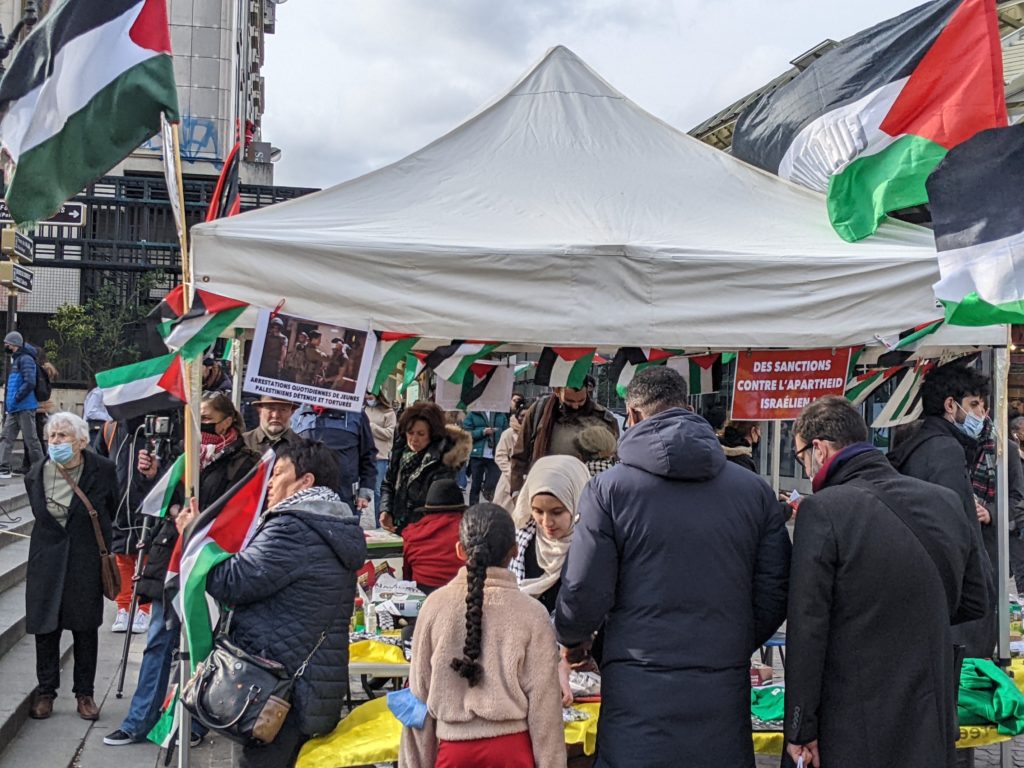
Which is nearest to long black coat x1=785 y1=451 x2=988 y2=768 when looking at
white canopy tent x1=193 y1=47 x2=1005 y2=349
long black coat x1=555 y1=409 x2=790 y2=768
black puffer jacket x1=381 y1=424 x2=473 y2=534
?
long black coat x1=555 y1=409 x2=790 y2=768

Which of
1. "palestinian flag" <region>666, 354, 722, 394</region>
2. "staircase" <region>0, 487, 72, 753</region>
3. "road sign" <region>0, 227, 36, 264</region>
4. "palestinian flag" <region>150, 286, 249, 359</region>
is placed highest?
"road sign" <region>0, 227, 36, 264</region>

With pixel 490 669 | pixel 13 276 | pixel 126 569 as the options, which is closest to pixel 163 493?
pixel 490 669

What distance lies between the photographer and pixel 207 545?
3846 millimetres

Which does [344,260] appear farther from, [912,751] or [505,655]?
[912,751]

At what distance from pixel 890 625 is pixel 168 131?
357 centimetres

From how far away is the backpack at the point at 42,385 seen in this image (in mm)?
12773

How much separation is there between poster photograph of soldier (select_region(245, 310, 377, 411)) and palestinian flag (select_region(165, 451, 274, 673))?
32cm

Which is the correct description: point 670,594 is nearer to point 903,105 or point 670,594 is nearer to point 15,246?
point 903,105

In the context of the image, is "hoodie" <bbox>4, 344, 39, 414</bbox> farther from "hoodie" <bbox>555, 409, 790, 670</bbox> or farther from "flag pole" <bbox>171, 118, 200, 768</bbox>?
"hoodie" <bbox>555, 409, 790, 670</bbox>

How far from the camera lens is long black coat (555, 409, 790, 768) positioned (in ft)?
10.4

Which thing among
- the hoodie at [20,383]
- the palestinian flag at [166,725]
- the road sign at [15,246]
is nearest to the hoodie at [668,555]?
the palestinian flag at [166,725]

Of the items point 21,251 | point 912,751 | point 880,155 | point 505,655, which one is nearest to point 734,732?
point 912,751

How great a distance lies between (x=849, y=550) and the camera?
3.16 metres

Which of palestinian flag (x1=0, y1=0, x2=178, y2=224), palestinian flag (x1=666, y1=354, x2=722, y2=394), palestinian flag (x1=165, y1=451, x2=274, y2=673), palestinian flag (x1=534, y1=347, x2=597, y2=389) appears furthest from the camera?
palestinian flag (x1=666, y1=354, x2=722, y2=394)
